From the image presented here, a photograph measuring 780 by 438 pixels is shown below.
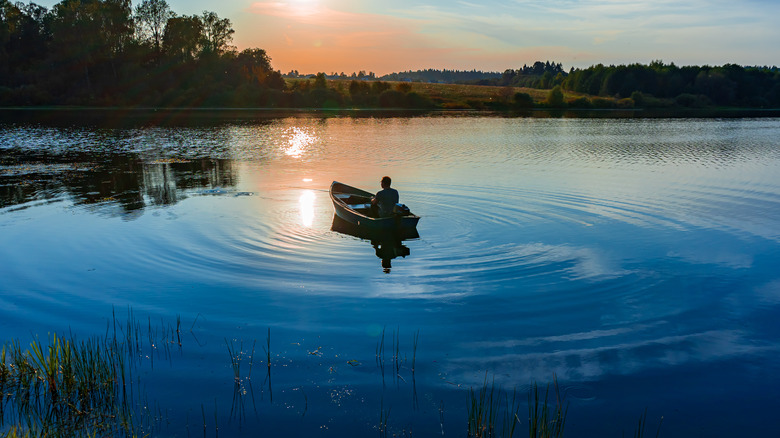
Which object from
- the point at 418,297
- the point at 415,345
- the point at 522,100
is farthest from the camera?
the point at 522,100

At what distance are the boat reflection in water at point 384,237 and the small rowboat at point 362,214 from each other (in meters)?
0.20

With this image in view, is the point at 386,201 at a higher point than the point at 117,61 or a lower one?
lower

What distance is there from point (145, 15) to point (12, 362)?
5331 inches

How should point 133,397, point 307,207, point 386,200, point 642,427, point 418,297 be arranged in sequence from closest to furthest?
Answer: point 642,427
point 133,397
point 418,297
point 386,200
point 307,207

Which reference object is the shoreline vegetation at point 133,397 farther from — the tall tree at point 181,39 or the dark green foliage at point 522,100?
the dark green foliage at point 522,100

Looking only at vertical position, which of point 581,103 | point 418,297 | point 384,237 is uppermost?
point 581,103

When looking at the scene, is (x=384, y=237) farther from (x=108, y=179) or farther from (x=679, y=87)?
(x=679, y=87)

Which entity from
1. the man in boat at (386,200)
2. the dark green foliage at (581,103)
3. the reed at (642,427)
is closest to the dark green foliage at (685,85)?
the dark green foliage at (581,103)

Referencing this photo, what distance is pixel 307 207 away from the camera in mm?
23734

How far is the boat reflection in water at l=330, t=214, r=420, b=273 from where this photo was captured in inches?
676

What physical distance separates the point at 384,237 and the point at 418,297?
19.1 feet

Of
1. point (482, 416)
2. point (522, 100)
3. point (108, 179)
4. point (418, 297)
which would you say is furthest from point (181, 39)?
point (482, 416)

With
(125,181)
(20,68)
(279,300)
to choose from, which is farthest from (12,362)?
(20,68)

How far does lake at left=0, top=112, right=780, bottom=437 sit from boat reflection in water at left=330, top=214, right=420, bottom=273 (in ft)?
0.58
